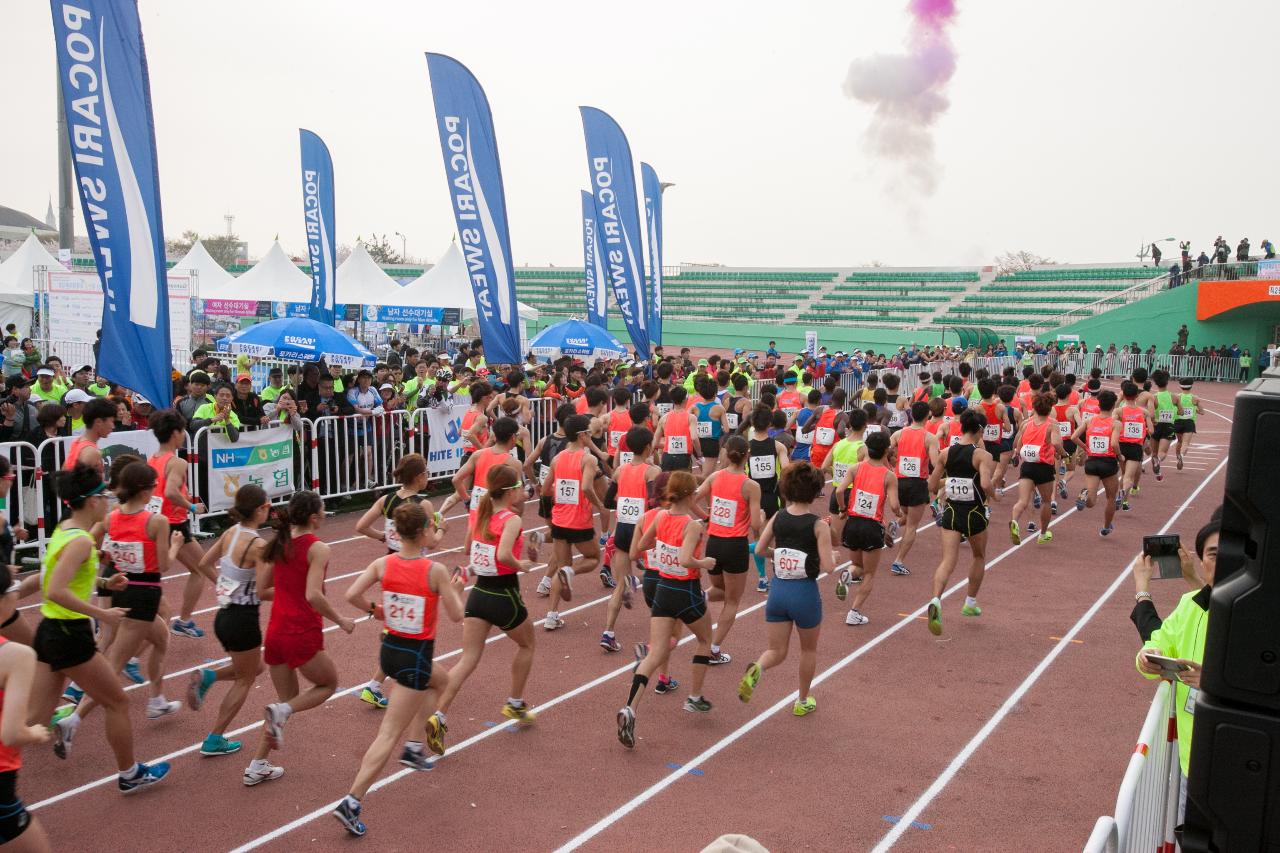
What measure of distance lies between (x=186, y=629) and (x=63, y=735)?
91.6 inches

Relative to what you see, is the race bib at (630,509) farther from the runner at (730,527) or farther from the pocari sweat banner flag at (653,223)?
the pocari sweat banner flag at (653,223)

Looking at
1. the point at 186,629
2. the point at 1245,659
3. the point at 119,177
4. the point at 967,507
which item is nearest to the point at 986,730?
the point at 967,507

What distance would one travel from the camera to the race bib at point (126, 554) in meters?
5.95

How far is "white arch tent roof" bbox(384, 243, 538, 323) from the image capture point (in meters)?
28.8

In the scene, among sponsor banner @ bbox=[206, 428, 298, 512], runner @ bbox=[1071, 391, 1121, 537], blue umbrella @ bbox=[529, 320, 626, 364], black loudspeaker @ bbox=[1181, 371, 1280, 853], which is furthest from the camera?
blue umbrella @ bbox=[529, 320, 626, 364]

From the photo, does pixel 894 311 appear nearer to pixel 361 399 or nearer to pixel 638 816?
pixel 361 399

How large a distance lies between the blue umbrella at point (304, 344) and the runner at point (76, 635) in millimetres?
8545

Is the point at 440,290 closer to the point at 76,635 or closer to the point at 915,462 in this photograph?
the point at 915,462

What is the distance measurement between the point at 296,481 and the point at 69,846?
7643mm

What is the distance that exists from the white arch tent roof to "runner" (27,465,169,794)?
2382cm

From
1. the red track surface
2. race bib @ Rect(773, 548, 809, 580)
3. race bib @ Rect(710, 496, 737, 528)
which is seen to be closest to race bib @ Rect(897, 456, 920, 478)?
the red track surface

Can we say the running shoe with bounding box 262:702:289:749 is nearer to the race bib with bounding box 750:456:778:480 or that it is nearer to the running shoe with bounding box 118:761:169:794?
the running shoe with bounding box 118:761:169:794

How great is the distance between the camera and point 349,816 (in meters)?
4.89

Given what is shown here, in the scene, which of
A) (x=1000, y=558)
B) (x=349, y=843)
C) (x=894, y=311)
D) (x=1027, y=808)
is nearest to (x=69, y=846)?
(x=349, y=843)
